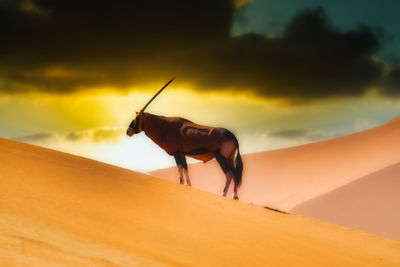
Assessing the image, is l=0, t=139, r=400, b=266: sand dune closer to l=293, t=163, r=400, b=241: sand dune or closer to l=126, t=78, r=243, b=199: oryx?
l=126, t=78, r=243, b=199: oryx

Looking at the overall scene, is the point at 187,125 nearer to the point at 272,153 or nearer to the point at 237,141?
the point at 237,141

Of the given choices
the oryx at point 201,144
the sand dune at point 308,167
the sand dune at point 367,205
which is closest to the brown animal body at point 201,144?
the oryx at point 201,144

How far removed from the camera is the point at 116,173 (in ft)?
27.6

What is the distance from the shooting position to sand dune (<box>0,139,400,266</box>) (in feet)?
13.6

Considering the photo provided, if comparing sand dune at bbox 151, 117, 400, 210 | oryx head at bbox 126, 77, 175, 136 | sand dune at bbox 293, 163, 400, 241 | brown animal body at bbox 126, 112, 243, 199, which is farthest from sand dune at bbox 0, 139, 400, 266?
sand dune at bbox 151, 117, 400, 210

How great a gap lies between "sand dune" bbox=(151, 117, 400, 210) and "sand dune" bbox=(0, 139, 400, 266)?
19.5 m

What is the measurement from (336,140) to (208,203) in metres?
32.5

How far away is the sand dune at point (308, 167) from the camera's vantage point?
29.5 m

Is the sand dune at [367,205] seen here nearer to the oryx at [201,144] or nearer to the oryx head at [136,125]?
the oryx at [201,144]

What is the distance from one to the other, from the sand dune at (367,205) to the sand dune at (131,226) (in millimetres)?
11251

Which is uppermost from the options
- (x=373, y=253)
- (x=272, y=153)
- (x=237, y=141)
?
(x=272, y=153)

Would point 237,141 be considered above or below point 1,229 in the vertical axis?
above

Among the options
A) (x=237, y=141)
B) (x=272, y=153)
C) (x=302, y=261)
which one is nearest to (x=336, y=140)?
(x=272, y=153)

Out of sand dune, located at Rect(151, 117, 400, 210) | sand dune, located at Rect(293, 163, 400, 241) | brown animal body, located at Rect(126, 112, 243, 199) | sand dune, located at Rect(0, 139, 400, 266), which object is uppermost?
sand dune, located at Rect(151, 117, 400, 210)
